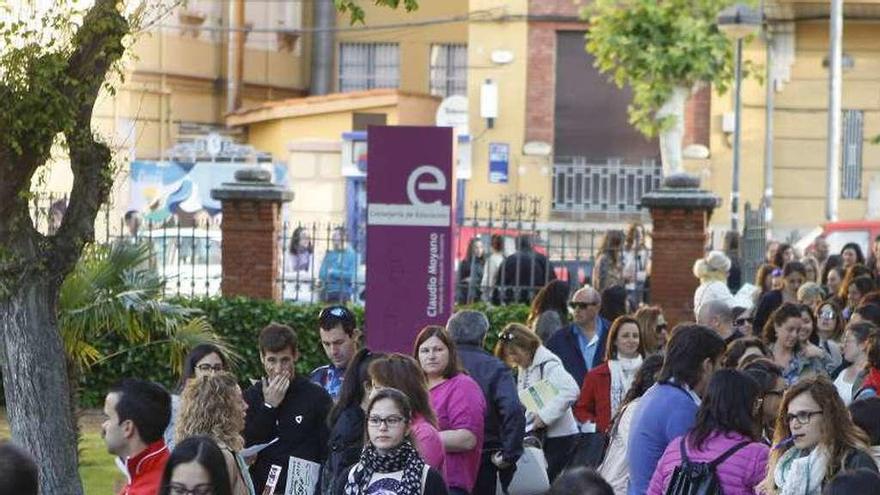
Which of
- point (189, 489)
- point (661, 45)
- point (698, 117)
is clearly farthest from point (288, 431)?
point (698, 117)

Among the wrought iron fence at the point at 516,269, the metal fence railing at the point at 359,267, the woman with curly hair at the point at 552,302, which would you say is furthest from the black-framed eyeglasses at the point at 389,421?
the metal fence railing at the point at 359,267

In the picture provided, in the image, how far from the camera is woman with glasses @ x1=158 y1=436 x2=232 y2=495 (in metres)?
7.14

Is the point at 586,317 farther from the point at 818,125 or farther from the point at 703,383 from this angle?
the point at 818,125

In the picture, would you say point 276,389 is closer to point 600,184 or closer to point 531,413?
point 531,413

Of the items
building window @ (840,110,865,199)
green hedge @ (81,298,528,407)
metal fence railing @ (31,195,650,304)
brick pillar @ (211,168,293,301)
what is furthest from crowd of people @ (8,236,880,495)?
building window @ (840,110,865,199)

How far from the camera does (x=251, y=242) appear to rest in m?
22.5

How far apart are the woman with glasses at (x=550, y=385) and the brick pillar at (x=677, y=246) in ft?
29.3

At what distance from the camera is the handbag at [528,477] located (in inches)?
459

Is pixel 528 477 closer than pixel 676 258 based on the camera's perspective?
Yes

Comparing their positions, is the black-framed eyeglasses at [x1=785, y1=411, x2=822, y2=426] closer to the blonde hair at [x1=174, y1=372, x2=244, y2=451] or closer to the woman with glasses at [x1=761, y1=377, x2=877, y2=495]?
the woman with glasses at [x1=761, y1=377, x2=877, y2=495]

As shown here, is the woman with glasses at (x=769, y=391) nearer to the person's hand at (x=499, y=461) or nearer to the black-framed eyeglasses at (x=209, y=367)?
the person's hand at (x=499, y=461)

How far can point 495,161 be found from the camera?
3819 centimetres

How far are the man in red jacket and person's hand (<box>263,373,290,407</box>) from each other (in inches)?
85.7

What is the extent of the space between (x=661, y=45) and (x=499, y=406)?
79.5ft
